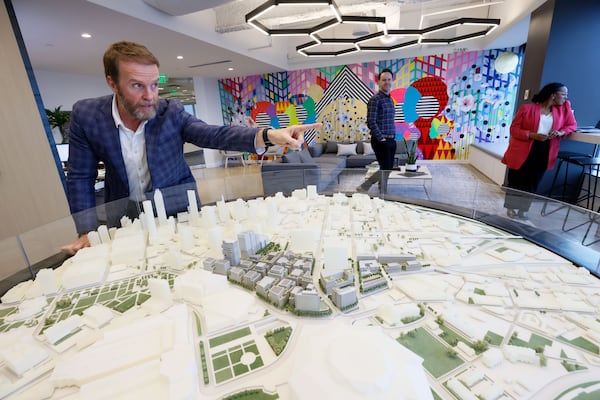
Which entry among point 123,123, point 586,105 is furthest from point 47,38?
point 586,105

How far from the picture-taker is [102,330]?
3.80 ft

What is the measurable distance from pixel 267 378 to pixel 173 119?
1.61 m

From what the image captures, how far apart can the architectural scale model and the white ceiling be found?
9.37ft

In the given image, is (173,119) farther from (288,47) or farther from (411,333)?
(288,47)

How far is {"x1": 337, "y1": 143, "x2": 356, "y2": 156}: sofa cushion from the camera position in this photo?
7.49 m

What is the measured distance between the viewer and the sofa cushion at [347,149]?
749cm

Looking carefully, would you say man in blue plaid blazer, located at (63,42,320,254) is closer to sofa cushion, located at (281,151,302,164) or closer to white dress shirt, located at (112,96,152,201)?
white dress shirt, located at (112,96,152,201)

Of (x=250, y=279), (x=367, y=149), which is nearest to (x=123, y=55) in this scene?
(x=250, y=279)

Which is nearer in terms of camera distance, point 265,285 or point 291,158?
point 265,285

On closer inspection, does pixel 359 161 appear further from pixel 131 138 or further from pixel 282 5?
pixel 131 138

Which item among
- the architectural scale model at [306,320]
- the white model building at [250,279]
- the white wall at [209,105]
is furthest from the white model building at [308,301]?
the white wall at [209,105]

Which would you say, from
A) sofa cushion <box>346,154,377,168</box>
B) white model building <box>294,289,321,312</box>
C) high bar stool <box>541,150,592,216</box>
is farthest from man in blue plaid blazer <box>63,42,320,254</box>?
sofa cushion <box>346,154,377,168</box>

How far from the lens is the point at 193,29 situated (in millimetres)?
4359

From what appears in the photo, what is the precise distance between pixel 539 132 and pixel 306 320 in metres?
3.36
